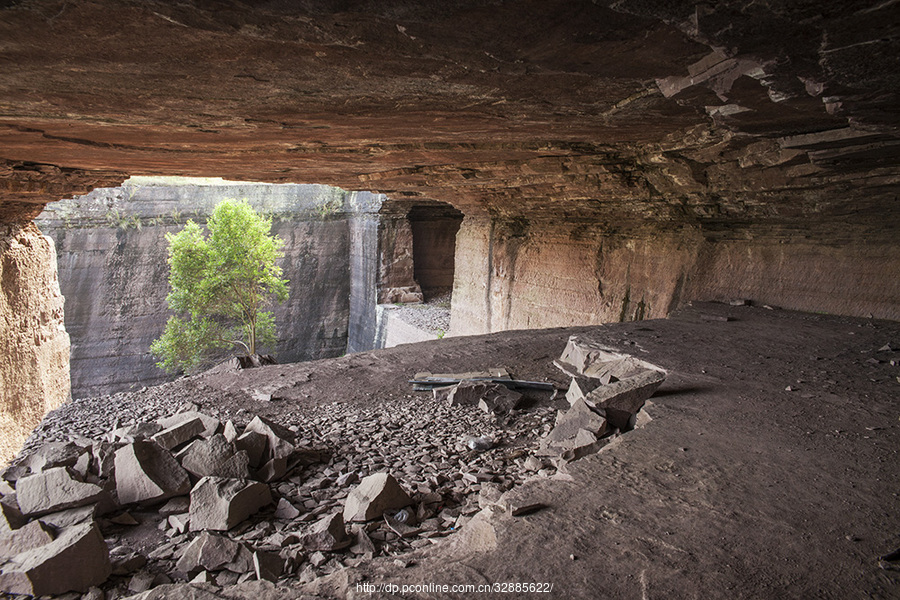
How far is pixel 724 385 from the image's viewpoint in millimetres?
3270

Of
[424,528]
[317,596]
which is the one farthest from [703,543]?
[317,596]

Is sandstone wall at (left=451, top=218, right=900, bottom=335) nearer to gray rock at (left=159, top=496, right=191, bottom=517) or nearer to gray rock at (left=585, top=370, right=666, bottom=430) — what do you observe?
gray rock at (left=585, top=370, right=666, bottom=430)

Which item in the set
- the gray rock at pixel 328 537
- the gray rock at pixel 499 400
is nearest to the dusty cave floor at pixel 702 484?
the gray rock at pixel 499 400

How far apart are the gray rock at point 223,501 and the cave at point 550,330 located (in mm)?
43

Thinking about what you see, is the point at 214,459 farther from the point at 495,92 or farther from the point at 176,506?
the point at 495,92

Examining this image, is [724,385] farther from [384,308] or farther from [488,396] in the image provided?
[384,308]

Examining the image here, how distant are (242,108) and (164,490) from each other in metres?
1.91

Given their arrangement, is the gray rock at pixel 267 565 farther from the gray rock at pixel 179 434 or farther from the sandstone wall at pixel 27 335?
the sandstone wall at pixel 27 335

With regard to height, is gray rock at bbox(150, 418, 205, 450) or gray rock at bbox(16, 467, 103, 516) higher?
gray rock at bbox(150, 418, 205, 450)

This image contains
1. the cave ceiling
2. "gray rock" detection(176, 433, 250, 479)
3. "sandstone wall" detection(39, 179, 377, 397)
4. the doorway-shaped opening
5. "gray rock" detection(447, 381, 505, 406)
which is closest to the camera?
the cave ceiling

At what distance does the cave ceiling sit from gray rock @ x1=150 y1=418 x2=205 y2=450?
5.23 feet

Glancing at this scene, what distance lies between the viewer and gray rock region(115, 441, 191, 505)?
2289 millimetres

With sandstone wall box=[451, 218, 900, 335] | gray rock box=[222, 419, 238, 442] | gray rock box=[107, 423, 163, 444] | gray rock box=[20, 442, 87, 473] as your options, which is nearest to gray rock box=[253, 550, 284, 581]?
gray rock box=[222, 419, 238, 442]

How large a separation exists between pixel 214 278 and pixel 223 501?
10505mm
